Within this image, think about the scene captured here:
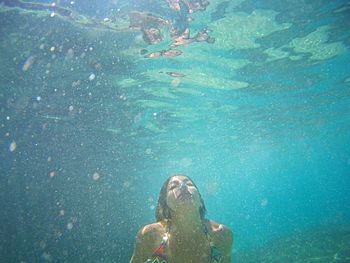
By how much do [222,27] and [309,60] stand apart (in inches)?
350

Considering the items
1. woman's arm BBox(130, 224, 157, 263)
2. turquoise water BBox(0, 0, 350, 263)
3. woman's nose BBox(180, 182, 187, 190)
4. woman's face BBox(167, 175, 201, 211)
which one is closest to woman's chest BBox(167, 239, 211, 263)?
woman's arm BBox(130, 224, 157, 263)

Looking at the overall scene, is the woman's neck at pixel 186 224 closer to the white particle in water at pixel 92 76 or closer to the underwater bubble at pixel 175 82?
the white particle in water at pixel 92 76

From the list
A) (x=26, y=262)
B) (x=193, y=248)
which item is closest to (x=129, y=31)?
(x=193, y=248)

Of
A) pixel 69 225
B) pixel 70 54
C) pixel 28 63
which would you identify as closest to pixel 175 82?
pixel 70 54

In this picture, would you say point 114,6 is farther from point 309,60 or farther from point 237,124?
point 237,124

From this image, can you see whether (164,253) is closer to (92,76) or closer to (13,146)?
(92,76)

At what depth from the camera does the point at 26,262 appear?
1755 centimetres

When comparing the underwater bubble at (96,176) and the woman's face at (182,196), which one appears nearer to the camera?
the woman's face at (182,196)

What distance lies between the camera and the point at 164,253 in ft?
15.6

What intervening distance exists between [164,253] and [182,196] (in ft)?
3.70

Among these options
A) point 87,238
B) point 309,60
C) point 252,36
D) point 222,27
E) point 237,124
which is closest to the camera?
point 222,27

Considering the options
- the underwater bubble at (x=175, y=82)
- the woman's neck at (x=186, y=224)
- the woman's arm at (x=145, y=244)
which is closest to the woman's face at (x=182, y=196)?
the woman's neck at (x=186, y=224)

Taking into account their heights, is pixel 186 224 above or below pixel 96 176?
above

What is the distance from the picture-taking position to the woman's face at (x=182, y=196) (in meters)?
4.51
